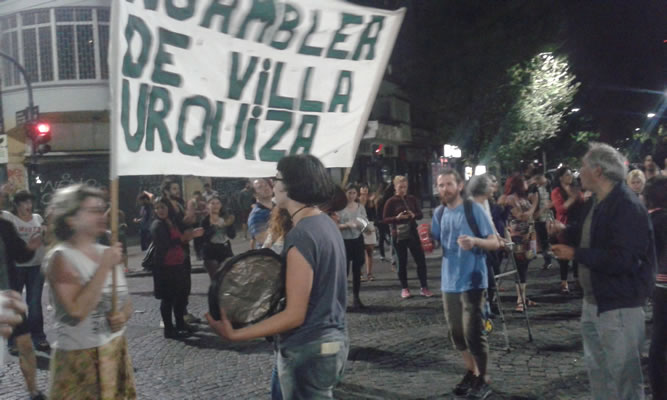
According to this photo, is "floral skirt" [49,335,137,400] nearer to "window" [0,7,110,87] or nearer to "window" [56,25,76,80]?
"window" [0,7,110,87]

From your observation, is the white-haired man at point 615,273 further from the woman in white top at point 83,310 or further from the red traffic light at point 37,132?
the red traffic light at point 37,132

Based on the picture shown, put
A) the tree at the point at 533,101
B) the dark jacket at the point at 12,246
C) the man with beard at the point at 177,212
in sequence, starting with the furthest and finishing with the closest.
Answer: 1. the tree at the point at 533,101
2. the man with beard at the point at 177,212
3. the dark jacket at the point at 12,246

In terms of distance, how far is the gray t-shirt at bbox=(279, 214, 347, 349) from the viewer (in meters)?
2.63

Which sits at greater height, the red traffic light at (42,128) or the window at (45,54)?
the window at (45,54)

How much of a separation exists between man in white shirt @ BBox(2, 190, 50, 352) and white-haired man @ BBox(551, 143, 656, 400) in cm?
590

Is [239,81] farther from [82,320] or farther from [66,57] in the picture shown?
[66,57]

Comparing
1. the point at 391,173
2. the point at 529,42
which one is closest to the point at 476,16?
the point at 529,42

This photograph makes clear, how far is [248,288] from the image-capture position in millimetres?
2652

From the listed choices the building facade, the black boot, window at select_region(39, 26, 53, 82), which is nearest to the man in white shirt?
the black boot

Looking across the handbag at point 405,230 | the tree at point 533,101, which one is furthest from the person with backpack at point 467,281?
the tree at point 533,101

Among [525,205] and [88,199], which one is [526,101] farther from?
[88,199]

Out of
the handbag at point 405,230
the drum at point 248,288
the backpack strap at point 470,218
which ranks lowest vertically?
the handbag at point 405,230

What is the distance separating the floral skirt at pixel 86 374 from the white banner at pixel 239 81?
1.01 m

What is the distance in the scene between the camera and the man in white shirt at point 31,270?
284 inches
